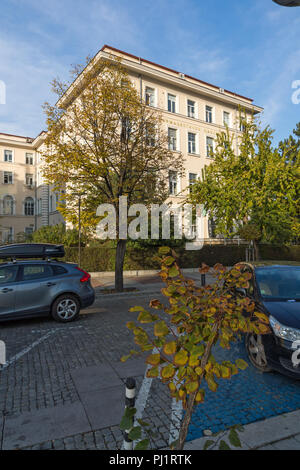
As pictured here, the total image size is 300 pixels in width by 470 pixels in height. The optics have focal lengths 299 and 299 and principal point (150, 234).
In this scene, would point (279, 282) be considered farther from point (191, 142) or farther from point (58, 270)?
point (191, 142)

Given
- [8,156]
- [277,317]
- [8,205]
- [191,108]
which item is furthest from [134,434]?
[8,156]

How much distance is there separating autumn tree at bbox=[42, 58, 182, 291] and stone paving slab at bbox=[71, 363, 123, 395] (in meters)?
7.68

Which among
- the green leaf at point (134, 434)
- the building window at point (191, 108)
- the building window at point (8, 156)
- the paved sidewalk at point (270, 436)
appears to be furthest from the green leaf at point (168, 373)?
the building window at point (8, 156)

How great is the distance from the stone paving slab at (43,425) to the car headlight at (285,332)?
2.85m

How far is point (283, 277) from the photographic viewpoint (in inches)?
230

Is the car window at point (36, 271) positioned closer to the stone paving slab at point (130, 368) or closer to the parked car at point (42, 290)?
the parked car at point (42, 290)

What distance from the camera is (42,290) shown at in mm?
7668

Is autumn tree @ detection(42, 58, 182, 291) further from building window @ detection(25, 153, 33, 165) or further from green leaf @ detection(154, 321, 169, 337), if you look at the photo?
building window @ detection(25, 153, 33, 165)

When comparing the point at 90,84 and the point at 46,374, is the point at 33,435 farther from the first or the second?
the point at 90,84

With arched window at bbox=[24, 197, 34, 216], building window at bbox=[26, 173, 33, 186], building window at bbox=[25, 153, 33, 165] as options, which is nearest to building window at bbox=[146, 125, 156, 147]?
arched window at bbox=[24, 197, 34, 216]

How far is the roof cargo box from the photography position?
872 centimetres

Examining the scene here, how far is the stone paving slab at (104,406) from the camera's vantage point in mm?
3455
